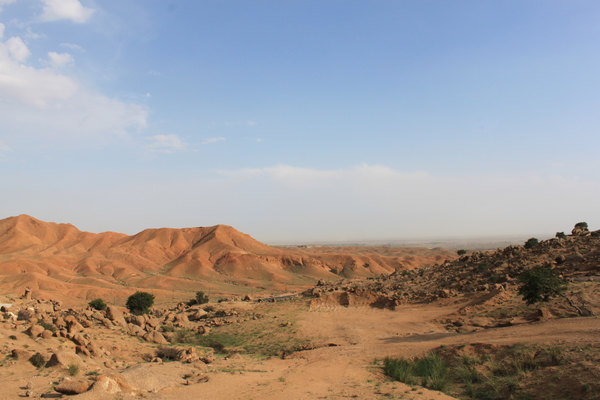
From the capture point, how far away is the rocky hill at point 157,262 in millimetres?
63781

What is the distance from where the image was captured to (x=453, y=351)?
16.2m

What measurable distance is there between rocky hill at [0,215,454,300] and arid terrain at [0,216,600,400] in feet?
29.4

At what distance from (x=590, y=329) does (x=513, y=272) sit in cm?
2040

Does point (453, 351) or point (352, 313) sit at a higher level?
point (453, 351)

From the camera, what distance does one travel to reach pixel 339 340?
77.9 feet

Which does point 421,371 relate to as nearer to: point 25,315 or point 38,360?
point 38,360

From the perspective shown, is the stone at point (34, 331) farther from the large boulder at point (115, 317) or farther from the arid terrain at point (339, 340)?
the large boulder at point (115, 317)

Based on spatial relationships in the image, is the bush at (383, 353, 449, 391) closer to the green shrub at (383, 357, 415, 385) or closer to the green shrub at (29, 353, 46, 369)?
the green shrub at (383, 357, 415, 385)

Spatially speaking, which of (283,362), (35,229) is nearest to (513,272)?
(283,362)

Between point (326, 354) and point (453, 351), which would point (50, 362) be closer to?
point (326, 354)

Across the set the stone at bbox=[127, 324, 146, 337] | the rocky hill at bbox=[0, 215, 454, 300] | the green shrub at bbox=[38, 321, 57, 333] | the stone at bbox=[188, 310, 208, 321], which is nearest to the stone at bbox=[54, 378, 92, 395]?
the green shrub at bbox=[38, 321, 57, 333]

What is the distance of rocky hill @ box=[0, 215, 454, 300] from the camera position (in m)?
63.8

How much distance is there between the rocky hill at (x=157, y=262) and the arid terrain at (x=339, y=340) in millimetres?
8950

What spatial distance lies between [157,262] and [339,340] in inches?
3348
